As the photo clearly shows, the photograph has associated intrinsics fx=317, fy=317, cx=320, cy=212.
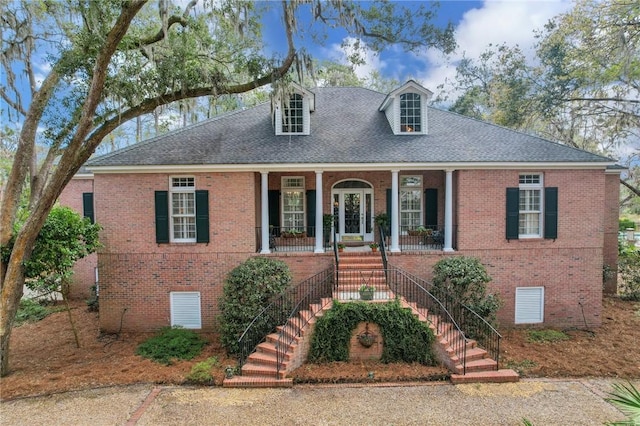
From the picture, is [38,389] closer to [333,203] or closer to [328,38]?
[333,203]

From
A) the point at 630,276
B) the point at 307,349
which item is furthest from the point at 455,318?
the point at 630,276

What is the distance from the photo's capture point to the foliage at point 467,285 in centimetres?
905

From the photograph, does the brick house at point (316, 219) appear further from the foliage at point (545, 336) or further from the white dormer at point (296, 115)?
the white dormer at point (296, 115)

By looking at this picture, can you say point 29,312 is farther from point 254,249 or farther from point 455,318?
point 455,318

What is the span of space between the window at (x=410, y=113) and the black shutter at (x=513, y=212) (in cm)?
381

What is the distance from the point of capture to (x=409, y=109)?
11758mm

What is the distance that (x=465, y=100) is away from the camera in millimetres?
22547

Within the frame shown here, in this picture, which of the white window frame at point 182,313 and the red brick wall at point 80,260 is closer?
the white window frame at point 182,313

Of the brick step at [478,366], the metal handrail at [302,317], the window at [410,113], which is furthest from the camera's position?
the window at [410,113]

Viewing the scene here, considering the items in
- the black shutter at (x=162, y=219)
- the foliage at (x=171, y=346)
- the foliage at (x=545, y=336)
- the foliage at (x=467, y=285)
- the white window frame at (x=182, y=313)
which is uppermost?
the black shutter at (x=162, y=219)

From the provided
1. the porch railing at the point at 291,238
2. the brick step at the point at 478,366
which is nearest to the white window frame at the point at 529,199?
the brick step at the point at 478,366

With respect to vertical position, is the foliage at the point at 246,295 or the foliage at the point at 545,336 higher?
the foliage at the point at 246,295

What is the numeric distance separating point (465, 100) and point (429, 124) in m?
12.8

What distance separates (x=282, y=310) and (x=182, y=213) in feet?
14.9
